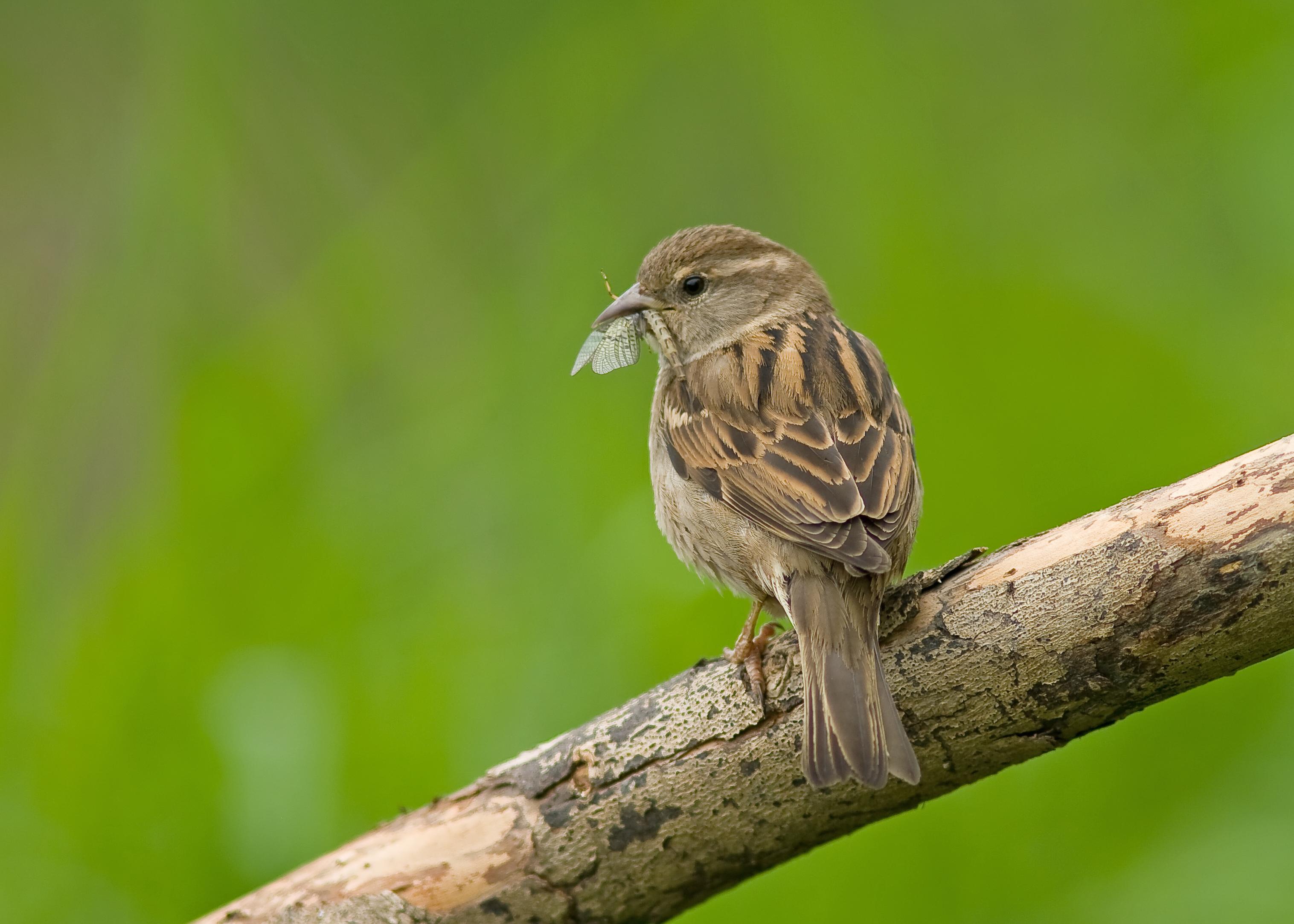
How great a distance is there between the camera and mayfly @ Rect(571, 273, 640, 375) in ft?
A: 14.3

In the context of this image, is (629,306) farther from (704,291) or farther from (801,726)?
(801,726)

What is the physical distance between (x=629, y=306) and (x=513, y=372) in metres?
0.69

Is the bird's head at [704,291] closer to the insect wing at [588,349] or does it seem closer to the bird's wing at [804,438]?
the insect wing at [588,349]

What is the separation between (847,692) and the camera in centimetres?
282

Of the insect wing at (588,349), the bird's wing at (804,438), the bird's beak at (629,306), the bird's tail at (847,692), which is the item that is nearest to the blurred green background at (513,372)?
the insect wing at (588,349)

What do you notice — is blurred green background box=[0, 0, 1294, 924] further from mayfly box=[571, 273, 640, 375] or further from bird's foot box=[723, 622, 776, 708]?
bird's foot box=[723, 622, 776, 708]

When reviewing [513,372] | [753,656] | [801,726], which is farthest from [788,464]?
[513,372]

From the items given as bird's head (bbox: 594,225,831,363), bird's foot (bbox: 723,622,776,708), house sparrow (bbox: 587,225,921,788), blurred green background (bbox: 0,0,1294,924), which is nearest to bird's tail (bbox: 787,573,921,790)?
house sparrow (bbox: 587,225,921,788)

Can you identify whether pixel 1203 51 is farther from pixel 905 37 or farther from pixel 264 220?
pixel 264 220

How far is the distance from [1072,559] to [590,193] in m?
3.06

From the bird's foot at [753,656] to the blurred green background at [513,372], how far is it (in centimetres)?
90

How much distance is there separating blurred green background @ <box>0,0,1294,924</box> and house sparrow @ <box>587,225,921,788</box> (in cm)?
52

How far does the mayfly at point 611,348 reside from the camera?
4367 mm

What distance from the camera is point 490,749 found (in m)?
4.09
